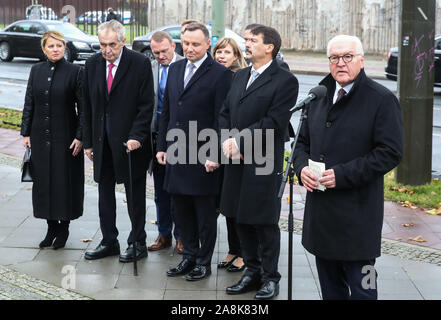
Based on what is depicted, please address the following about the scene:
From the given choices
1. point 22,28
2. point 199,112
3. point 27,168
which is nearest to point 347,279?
point 199,112

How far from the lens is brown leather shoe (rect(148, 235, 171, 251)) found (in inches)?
280

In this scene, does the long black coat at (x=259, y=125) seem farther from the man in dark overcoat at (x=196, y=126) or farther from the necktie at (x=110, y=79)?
the necktie at (x=110, y=79)

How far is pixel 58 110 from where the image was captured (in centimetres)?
698

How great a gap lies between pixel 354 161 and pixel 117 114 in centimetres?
272

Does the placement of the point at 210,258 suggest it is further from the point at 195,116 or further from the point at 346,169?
the point at 346,169

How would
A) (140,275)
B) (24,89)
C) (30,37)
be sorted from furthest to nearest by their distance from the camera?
A: (30,37), (24,89), (140,275)

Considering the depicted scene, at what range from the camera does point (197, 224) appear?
652cm

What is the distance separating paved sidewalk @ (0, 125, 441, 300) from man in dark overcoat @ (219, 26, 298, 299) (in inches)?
18.5

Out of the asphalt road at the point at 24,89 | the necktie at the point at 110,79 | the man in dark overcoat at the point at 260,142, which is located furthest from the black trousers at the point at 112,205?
the asphalt road at the point at 24,89

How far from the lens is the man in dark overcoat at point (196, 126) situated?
6219mm

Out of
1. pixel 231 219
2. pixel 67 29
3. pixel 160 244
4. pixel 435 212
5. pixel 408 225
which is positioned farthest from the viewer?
pixel 67 29

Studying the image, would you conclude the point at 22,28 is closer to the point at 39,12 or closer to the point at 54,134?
the point at 39,12

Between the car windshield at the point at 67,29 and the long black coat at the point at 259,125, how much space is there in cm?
2038
